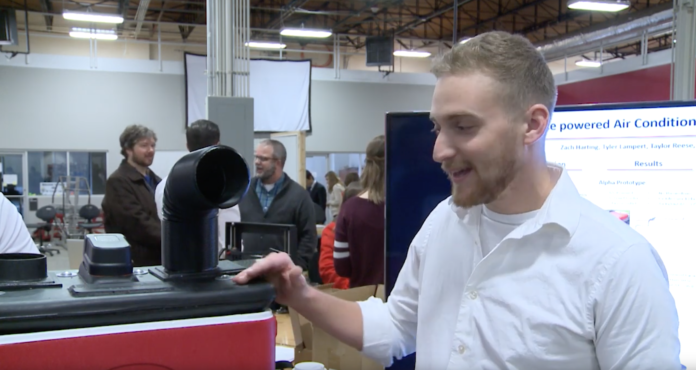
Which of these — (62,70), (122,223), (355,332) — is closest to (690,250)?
(355,332)

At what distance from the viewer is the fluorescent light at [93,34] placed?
9992mm

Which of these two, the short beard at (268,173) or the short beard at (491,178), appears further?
the short beard at (268,173)

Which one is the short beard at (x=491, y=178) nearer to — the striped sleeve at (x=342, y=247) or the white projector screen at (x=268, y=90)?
the striped sleeve at (x=342, y=247)

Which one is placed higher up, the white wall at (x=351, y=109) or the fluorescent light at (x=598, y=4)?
the fluorescent light at (x=598, y=4)

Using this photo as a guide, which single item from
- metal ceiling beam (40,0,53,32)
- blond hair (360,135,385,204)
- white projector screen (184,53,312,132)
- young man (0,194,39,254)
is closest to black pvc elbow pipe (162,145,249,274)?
young man (0,194,39,254)

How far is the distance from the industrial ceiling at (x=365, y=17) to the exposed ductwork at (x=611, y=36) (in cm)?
19

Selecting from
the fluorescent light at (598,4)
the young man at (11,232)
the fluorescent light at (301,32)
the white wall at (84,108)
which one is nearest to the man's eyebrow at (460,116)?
the young man at (11,232)

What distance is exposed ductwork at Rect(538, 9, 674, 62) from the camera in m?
9.27

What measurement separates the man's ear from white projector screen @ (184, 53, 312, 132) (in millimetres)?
9648

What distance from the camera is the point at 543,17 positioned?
12.4 meters

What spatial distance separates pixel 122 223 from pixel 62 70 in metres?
8.39

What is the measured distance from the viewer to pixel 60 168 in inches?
414

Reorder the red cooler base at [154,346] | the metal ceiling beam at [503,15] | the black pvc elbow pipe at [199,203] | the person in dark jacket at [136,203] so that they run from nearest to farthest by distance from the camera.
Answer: the red cooler base at [154,346] < the black pvc elbow pipe at [199,203] < the person in dark jacket at [136,203] < the metal ceiling beam at [503,15]

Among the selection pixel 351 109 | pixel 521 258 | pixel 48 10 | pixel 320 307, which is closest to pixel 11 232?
pixel 320 307
